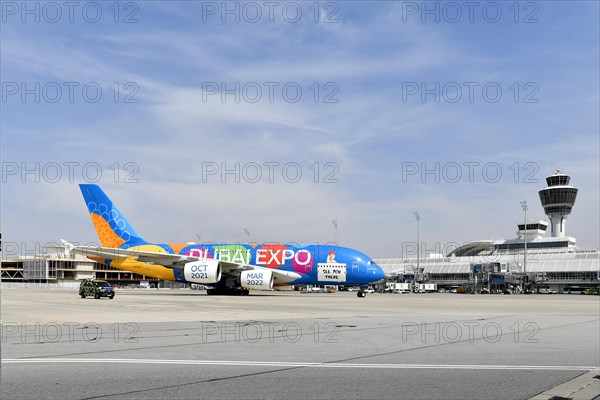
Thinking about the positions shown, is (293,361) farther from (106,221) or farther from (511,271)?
(511,271)

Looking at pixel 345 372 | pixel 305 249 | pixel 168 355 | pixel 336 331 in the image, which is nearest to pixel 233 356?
pixel 168 355

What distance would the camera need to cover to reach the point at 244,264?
6366 centimetres

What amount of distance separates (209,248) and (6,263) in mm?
138834

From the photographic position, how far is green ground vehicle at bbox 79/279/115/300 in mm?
51219

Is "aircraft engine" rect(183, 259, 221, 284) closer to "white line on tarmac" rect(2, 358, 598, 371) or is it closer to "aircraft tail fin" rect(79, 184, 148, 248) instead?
"aircraft tail fin" rect(79, 184, 148, 248)

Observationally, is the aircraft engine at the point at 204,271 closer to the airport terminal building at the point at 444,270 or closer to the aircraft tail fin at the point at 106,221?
the aircraft tail fin at the point at 106,221

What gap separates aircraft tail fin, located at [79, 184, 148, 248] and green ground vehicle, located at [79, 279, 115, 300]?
16294mm

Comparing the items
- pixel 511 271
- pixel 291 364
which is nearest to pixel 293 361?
pixel 291 364

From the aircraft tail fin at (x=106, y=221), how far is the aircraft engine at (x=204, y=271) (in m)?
10.5

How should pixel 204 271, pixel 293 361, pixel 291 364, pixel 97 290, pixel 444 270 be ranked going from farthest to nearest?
pixel 444 270 < pixel 204 271 < pixel 97 290 < pixel 293 361 < pixel 291 364

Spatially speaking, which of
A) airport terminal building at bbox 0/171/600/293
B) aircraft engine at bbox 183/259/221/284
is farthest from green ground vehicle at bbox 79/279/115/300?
airport terminal building at bbox 0/171/600/293

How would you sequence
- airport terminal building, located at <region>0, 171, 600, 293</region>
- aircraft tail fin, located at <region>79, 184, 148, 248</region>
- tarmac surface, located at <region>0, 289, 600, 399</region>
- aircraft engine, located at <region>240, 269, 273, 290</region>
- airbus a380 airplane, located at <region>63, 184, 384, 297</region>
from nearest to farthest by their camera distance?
1. tarmac surface, located at <region>0, 289, 600, 399</region>
2. aircraft engine, located at <region>240, 269, 273, 290</region>
3. airbus a380 airplane, located at <region>63, 184, 384, 297</region>
4. aircraft tail fin, located at <region>79, 184, 148, 248</region>
5. airport terminal building, located at <region>0, 171, 600, 293</region>

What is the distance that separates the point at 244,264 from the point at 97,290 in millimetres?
16478

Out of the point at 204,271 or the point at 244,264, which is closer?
the point at 204,271
